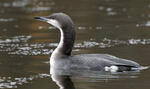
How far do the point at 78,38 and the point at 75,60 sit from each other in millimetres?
3619

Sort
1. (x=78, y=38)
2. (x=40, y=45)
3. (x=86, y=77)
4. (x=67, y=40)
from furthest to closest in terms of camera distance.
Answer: (x=78, y=38), (x=40, y=45), (x=67, y=40), (x=86, y=77)

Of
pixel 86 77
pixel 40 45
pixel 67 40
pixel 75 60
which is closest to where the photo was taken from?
pixel 86 77

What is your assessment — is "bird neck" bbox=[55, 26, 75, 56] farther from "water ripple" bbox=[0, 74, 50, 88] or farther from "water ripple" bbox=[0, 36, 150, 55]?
"water ripple" bbox=[0, 36, 150, 55]

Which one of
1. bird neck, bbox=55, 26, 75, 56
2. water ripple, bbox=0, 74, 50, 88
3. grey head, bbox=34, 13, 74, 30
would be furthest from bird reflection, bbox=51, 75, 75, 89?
grey head, bbox=34, 13, 74, 30

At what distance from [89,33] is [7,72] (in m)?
4.75

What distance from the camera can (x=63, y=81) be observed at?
357 inches

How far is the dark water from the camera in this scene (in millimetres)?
8984

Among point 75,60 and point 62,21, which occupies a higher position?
point 62,21

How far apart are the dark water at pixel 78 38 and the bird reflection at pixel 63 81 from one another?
0.05 feet

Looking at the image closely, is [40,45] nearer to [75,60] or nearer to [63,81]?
[75,60]

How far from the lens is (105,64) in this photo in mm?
9656

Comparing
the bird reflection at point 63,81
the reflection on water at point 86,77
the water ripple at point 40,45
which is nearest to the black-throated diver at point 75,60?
the reflection on water at point 86,77

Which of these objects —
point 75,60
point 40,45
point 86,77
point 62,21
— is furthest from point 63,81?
point 40,45

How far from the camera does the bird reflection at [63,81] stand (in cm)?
867
